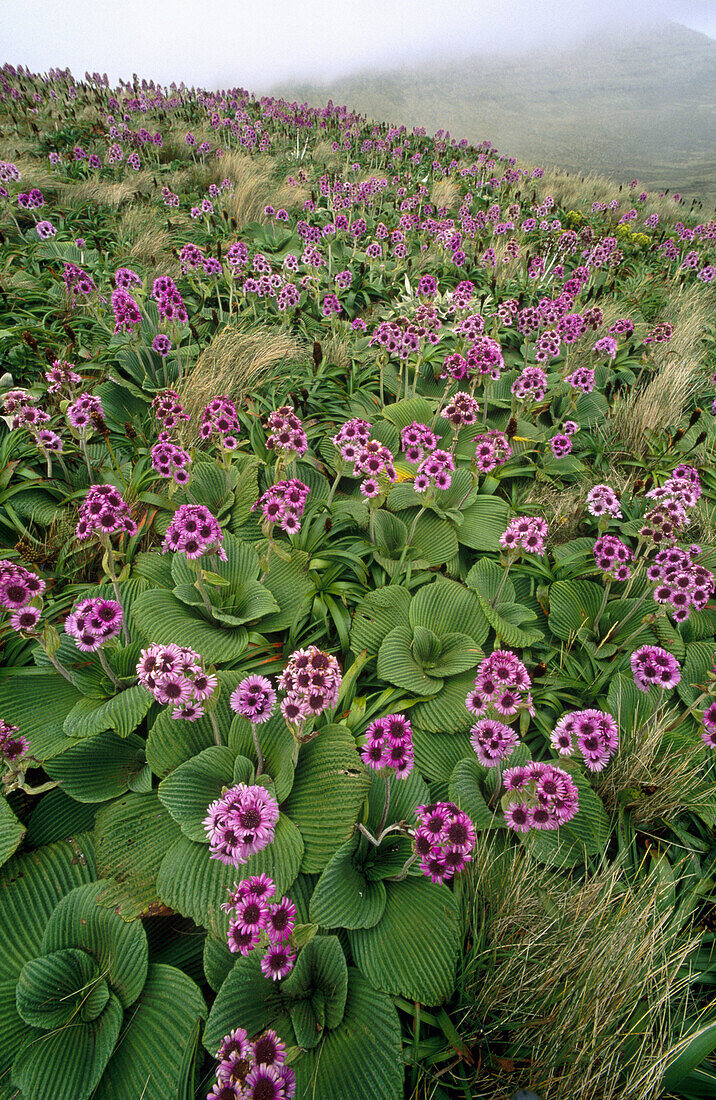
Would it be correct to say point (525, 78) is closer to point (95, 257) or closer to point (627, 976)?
point (95, 257)

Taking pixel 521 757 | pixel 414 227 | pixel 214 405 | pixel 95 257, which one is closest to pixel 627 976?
pixel 521 757

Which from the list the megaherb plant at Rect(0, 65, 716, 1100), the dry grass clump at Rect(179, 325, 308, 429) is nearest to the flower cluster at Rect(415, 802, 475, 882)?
the megaherb plant at Rect(0, 65, 716, 1100)

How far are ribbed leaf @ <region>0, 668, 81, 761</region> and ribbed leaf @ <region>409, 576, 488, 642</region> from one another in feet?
6.71

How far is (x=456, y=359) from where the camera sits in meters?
4.59

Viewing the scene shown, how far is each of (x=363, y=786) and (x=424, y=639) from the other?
98 centimetres

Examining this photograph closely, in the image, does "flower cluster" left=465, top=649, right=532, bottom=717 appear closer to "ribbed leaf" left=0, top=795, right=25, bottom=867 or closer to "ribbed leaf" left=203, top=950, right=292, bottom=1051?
"ribbed leaf" left=203, top=950, right=292, bottom=1051

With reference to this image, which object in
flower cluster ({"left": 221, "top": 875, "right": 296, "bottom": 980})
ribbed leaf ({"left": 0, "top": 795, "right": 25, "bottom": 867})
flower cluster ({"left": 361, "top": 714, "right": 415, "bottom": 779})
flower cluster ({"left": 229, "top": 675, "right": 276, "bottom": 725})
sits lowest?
ribbed leaf ({"left": 0, "top": 795, "right": 25, "bottom": 867})

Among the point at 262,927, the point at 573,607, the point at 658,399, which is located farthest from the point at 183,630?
the point at 658,399

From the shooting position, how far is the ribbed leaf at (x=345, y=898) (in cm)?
196

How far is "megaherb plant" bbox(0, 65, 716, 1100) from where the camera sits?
175cm

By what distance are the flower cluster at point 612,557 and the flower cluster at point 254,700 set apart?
2.35 m

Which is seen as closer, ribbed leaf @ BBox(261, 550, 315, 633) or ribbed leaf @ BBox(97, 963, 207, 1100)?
ribbed leaf @ BBox(97, 963, 207, 1100)

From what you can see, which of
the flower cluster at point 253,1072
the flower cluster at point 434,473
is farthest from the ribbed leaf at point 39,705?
the flower cluster at point 434,473

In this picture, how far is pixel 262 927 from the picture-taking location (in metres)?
1.64
